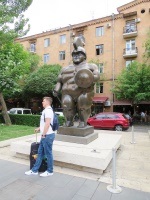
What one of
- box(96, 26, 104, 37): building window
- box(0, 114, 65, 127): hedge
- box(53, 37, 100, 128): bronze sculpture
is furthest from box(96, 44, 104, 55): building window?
box(53, 37, 100, 128): bronze sculpture

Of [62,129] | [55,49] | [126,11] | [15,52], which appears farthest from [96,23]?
[62,129]

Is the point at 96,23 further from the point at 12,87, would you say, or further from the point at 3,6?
the point at 12,87

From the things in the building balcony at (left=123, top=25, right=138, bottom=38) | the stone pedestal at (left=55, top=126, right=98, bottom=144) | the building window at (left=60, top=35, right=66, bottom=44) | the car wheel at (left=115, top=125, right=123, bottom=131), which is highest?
the building window at (left=60, top=35, right=66, bottom=44)

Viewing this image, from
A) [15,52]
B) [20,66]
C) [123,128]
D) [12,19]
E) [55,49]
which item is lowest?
[123,128]

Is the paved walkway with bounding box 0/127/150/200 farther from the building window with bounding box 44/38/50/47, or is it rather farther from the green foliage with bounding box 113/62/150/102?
the building window with bounding box 44/38/50/47

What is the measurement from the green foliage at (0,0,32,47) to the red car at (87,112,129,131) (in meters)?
8.88

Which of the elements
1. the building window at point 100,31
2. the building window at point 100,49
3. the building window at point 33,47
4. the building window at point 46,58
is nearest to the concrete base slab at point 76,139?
the building window at point 100,49

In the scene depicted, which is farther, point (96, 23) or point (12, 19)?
point (96, 23)

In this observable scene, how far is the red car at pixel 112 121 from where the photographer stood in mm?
12633

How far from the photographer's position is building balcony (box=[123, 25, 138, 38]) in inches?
829

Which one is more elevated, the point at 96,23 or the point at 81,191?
the point at 96,23

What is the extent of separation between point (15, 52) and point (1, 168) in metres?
11.7

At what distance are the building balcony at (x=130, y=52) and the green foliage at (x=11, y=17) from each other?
13.5 metres

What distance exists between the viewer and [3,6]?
11.1m
